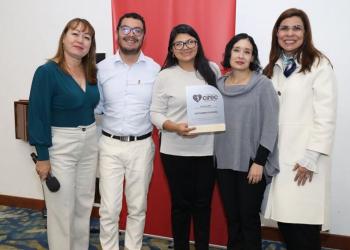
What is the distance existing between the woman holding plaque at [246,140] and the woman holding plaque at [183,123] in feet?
0.38

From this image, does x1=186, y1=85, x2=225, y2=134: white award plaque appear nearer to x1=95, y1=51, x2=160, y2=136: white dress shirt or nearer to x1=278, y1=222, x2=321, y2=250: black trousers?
x1=95, y1=51, x2=160, y2=136: white dress shirt

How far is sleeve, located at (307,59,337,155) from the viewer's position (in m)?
1.91

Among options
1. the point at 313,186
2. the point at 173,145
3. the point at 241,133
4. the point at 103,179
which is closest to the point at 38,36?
the point at 103,179

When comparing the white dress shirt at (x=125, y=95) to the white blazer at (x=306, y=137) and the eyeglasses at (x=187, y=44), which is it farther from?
the white blazer at (x=306, y=137)

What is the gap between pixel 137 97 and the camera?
234 centimetres

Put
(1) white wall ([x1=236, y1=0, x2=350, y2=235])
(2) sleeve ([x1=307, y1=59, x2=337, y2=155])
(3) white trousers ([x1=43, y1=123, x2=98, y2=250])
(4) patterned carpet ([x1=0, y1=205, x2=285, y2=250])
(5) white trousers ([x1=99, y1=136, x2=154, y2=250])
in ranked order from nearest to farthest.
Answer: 1. (2) sleeve ([x1=307, y1=59, x2=337, y2=155])
2. (3) white trousers ([x1=43, y1=123, x2=98, y2=250])
3. (5) white trousers ([x1=99, y1=136, x2=154, y2=250])
4. (1) white wall ([x1=236, y1=0, x2=350, y2=235])
5. (4) patterned carpet ([x1=0, y1=205, x2=285, y2=250])

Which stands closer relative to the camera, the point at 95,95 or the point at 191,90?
the point at 191,90

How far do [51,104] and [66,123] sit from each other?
15 centimetres

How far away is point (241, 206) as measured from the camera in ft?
6.89

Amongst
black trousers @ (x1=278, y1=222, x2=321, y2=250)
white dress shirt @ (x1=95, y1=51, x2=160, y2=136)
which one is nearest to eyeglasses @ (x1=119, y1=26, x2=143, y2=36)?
white dress shirt @ (x1=95, y1=51, x2=160, y2=136)

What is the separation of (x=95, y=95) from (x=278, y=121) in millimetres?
1164

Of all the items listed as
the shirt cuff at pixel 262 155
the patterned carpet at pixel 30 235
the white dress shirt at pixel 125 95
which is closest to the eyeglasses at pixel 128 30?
the white dress shirt at pixel 125 95

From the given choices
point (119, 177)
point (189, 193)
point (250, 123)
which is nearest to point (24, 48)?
point (119, 177)

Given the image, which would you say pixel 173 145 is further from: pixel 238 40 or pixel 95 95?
pixel 238 40
